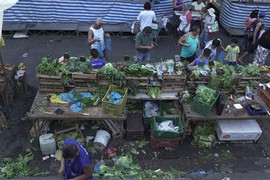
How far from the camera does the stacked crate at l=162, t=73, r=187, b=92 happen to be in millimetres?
7039

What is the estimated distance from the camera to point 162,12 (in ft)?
40.9

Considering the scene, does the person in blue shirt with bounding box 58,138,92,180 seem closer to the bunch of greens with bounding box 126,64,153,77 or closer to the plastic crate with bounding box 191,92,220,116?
the bunch of greens with bounding box 126,64,153,77

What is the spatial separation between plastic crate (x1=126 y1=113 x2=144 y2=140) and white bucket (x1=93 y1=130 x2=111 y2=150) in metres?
0.55

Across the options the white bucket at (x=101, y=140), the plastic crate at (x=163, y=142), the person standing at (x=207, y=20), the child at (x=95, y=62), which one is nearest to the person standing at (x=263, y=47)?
the person standing at (x=207, y=20)

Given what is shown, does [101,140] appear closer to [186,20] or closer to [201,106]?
[201,106]

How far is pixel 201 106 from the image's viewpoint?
667 cm

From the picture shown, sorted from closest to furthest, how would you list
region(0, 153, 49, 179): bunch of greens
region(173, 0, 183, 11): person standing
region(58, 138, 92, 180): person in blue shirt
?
region(58, 138, 92, 180): person in blue shirt < region(0, 153, 49, 179): bunch of greens < region(173, 0, 183, 11): person standing

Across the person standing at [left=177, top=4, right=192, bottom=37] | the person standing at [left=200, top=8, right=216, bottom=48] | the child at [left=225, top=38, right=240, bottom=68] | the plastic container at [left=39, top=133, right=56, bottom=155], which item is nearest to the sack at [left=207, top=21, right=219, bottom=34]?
the person standing at [left=200, top=8, right=216, bottom=48]

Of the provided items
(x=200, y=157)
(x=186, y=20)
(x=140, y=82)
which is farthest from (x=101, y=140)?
(x=186, y=20)

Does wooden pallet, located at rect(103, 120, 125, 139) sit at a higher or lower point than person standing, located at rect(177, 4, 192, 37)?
lower

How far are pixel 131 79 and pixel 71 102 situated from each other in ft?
5.40

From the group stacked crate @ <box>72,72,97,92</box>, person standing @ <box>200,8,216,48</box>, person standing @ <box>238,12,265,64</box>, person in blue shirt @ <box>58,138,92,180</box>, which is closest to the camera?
person in blue shirt @ <box>58,138,92,180</box>

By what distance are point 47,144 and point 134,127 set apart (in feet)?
7.10

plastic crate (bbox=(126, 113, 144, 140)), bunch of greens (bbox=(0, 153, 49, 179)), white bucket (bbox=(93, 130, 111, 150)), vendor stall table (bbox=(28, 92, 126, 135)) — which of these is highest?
vendor stall table (bbox=(28, 92, 126, 135))
